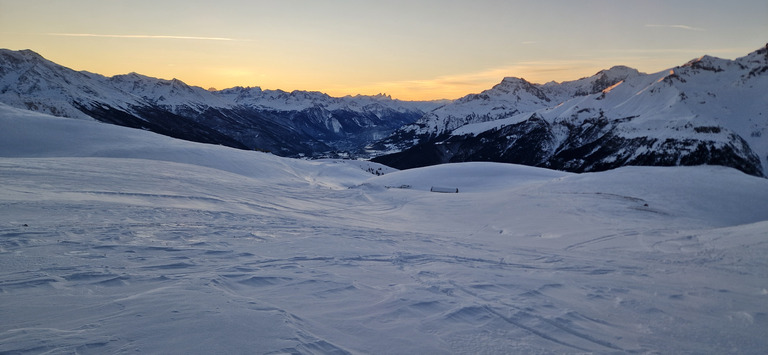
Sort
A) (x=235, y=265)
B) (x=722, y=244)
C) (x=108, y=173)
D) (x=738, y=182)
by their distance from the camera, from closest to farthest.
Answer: (x=235, y=265) < (x=722, y=244) < (x=108, y=173) < (x=738, y=182)

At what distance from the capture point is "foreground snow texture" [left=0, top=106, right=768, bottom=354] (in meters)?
6.22

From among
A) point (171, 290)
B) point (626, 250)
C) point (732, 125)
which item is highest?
point (732, 125)

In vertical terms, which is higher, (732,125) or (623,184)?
(732,125)

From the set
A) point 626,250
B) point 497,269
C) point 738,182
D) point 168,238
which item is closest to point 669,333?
point 497,269

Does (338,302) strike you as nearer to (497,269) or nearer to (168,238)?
(497,269)

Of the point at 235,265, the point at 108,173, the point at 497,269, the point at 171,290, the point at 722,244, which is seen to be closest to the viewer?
the point at 171,290

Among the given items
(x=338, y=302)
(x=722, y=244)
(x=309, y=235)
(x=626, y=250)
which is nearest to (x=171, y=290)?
(x=338, y=302)

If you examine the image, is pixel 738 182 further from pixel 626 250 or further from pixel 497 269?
pixel 497 269

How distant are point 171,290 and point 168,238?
470 centimetres

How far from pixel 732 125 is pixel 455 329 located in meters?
249

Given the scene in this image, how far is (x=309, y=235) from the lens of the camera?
46.9 ft

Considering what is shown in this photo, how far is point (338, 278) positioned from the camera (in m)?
9.37

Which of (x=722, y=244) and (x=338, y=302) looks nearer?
(x=338, y=302)

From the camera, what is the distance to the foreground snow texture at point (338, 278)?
622 centimetres
